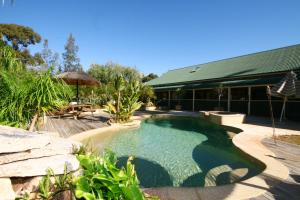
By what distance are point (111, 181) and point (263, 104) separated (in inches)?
680

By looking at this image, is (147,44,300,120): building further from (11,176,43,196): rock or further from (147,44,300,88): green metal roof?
(11,176,43,196): rock

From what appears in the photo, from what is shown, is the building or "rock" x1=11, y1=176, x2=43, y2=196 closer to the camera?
"rock" x1=11, y1=176, x2=43, y2=196

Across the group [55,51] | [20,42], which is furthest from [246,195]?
[55,51]

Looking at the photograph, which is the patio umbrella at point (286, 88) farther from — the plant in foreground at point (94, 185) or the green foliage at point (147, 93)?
the green foliage at point (147, 93)

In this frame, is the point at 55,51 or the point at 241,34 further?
the point at 55,51

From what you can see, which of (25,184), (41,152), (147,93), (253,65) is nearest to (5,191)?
(25,184)

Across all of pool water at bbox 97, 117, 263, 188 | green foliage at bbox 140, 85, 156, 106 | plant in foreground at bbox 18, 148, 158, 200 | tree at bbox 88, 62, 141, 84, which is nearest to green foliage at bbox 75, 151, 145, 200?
plant in foreground at bbox 18, 148, 158, 200

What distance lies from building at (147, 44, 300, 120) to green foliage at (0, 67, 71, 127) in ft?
49.7

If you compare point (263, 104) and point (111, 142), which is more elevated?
point (263, 104)

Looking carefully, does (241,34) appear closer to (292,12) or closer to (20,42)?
(292,12)

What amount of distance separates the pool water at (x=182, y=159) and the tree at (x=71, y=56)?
185ft

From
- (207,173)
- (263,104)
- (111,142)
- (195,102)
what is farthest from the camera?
(195,102)

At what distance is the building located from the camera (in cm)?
1667

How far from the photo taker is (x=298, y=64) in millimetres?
16172
